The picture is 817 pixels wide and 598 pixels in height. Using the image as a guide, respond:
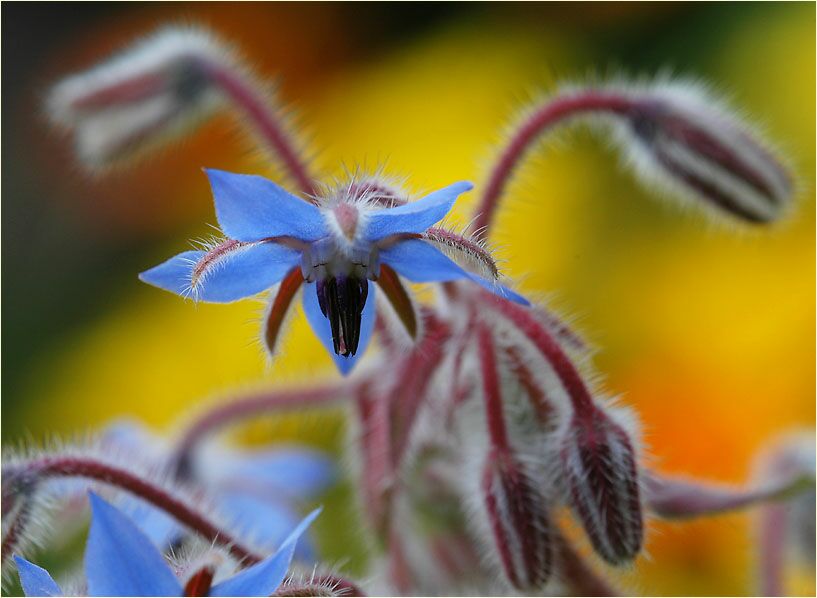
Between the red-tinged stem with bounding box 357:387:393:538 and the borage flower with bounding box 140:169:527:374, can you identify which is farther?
the red-tinged stem with bounding box 357:387:393:538

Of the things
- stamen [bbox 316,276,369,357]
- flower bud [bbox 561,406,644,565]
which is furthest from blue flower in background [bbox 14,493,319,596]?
flower bud [bbox 561,406,644,565]

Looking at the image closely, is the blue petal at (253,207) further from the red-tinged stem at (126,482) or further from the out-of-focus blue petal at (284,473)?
the out-of-focus blue petal at (284,473)

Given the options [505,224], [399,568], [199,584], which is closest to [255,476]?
[399,568]

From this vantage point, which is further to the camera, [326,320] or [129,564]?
[326,320]

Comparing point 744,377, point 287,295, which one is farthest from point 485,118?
point 287,295

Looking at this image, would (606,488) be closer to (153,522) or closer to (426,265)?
(426,265)

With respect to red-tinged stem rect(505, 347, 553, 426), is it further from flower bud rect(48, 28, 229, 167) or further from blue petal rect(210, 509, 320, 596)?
flower bud rect(48, 28, 229, 167)

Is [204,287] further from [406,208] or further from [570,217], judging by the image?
[570,217]
